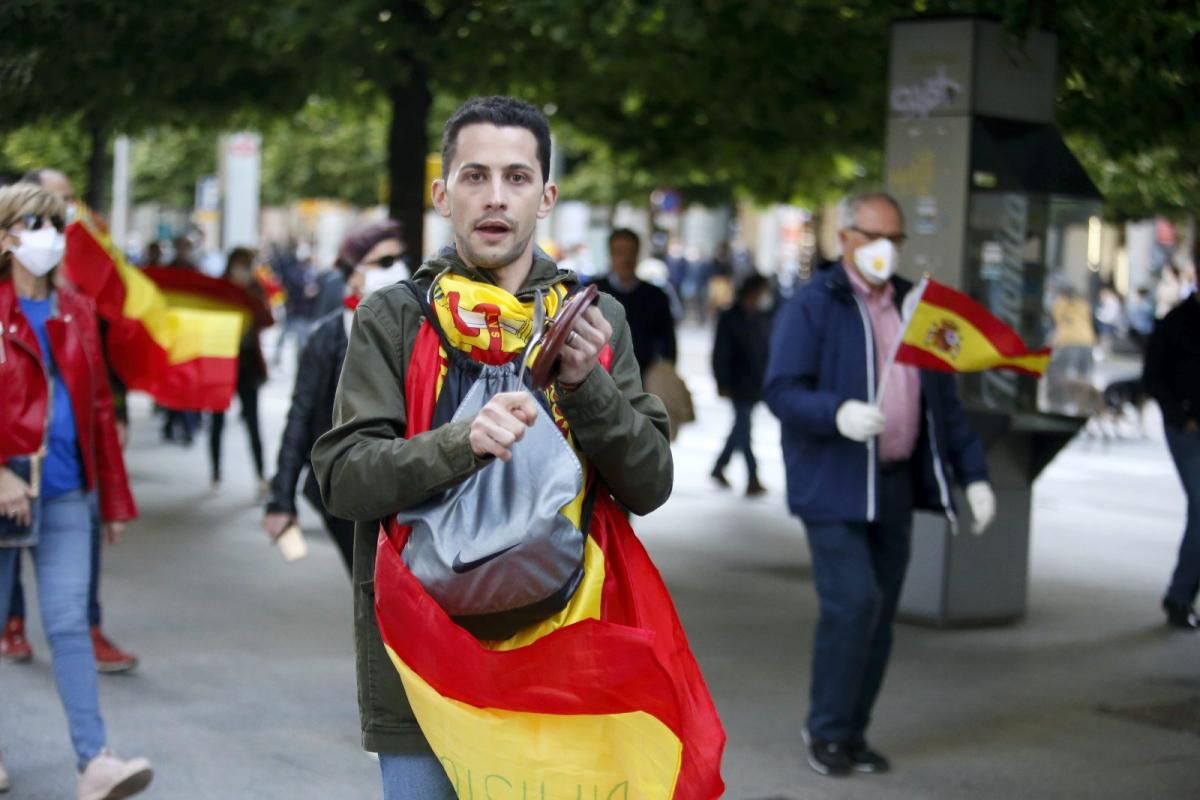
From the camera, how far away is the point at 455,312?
2.91 m

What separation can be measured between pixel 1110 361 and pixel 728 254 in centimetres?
1230

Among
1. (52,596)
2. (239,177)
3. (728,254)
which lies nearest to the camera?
(52,596)

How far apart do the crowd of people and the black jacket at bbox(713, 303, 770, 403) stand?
2726 mm

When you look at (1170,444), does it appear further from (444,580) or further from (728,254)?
(728,254)

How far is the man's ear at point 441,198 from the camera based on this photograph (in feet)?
10.0

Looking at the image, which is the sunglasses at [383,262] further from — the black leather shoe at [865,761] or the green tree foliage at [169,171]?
the green tree foliage at [169,171]

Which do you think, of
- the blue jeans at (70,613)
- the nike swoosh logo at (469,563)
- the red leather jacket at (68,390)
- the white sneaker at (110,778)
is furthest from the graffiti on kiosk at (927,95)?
the nike swoosh logo at (469,563)

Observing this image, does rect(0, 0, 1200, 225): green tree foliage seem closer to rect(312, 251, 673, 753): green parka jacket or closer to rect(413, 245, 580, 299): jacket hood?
rect(413, 245, 580, 299): jacket hood

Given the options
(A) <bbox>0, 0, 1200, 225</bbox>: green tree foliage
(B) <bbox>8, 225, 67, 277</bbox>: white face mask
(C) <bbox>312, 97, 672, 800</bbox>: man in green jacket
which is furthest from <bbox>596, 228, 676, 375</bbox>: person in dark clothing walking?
(C) <bbox>312, 97, 672, 800</bbox>: man in green jacket

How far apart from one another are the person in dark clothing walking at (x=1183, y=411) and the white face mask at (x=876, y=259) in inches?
139

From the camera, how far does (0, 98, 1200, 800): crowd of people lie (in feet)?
9.39

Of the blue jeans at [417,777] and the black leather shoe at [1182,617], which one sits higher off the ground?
the blue jeans at [417,777]

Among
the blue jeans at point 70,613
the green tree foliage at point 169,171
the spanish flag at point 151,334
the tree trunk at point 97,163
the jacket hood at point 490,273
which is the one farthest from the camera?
the green tree foliage at point 169,171

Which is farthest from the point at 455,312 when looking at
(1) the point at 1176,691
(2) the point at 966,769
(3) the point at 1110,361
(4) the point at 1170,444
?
(3) the point at 1110,361
